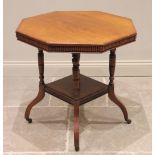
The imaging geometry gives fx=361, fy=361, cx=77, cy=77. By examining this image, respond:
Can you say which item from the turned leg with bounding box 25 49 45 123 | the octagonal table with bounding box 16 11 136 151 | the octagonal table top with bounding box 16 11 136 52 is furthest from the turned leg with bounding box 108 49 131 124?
the turned leg with bounding box 25 49 45 123

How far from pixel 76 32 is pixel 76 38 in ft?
0.36

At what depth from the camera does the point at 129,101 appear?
285 centimetres

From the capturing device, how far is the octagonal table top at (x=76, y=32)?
6.29 ft

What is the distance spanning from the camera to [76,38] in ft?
6.45

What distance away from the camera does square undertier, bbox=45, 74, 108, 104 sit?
2.29 meters

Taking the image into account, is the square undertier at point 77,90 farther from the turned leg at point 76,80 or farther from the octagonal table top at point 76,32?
the octagonal table top at point 76,32

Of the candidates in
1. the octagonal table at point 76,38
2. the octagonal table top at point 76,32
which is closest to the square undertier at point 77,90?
the octagonal table at point 76,38

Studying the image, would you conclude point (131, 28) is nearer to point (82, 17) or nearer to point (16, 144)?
point (82, 17)

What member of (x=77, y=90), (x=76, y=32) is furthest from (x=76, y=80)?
(x=76, y=32)

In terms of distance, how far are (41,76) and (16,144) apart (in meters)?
0.47

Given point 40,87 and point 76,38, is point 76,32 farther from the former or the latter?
point 40,87

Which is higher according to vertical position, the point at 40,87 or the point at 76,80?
the point at 76,80

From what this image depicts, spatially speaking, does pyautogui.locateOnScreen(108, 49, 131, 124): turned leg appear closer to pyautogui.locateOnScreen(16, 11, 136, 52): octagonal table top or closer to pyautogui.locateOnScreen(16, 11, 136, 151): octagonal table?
pyautogui.locateOnScreen(16, 11, 136, 151): octagonal table

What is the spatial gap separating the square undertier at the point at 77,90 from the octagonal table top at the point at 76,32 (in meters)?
0.38
